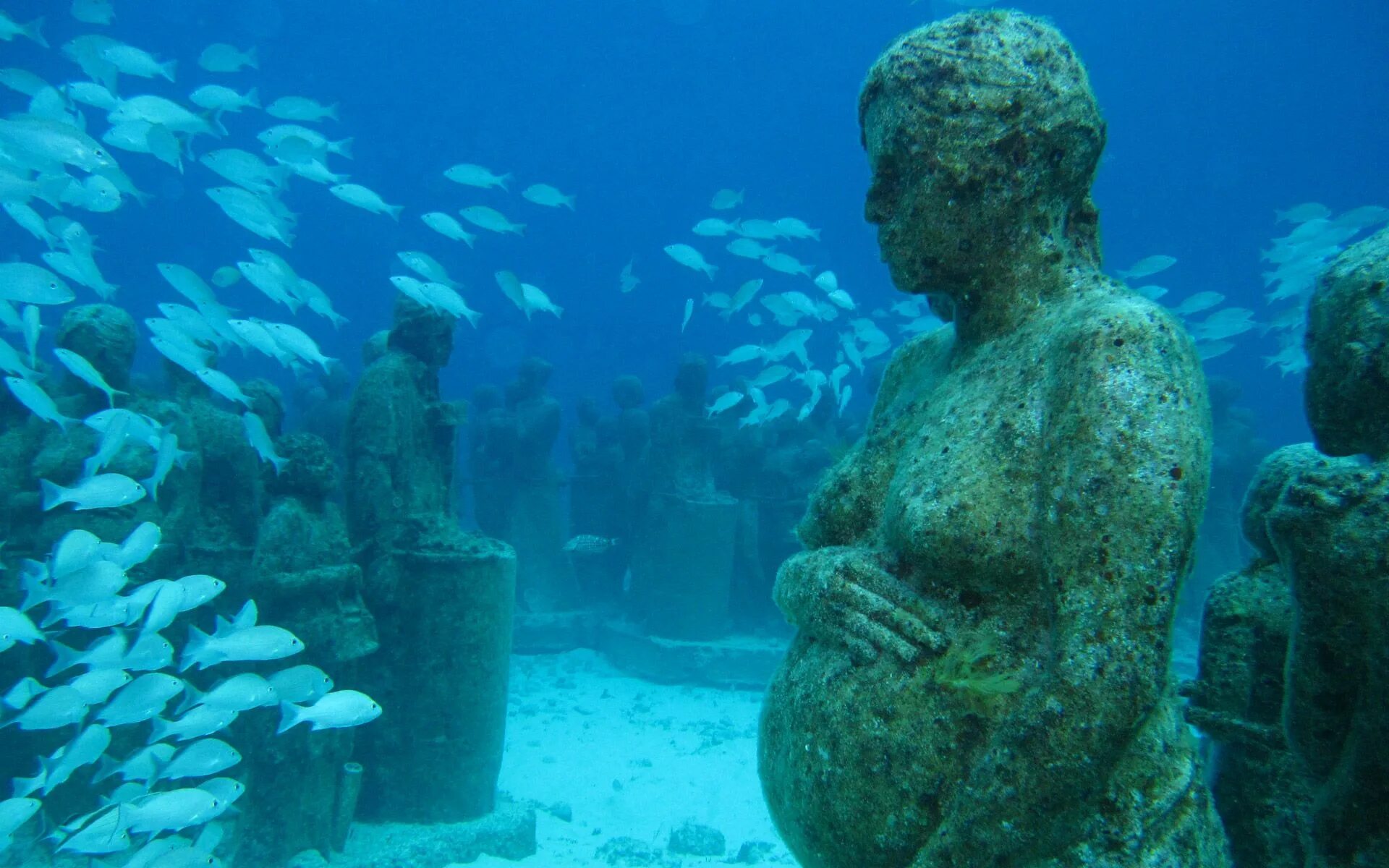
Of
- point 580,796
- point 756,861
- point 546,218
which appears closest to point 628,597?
point 580,796

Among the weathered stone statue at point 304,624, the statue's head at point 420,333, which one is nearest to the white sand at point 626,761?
the weathered stone statue at point 304,624

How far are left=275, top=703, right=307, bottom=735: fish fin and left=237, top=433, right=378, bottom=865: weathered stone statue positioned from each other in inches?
22.6

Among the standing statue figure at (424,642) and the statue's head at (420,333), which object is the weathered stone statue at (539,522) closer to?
the statue's head at (420,333)

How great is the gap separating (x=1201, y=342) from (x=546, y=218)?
6664 centimetres

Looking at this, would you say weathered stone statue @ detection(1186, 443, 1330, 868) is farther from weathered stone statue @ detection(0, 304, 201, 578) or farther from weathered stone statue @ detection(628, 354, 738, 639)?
weathered stone statue @ detection(628, 354, 738, 639)

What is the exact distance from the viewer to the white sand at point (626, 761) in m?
8.05

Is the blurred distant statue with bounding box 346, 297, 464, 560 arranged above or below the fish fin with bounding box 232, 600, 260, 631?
above

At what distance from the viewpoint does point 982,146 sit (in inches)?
74.3

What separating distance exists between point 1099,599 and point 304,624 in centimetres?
671

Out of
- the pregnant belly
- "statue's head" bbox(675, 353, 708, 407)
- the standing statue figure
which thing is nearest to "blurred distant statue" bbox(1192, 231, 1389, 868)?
the pregnant belly

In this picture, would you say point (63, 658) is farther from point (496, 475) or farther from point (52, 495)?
point (496, 475)

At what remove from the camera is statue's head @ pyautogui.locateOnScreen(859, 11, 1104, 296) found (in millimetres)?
1887

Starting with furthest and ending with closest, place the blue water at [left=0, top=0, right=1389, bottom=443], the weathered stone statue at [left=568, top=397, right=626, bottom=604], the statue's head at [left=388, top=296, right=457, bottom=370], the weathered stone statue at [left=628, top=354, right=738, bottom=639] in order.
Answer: the blue water at [left=0, top=0, right=1389, bottom=443], the weathered stone statue at [left=568, top=397, right=626, bottom=604], the weathered stone statue at [left=628, top=354, right=738, bottom=639], the statue's head at [left=388, top=296, right=457, bottom=370]

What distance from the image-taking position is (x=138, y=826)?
5.23m
